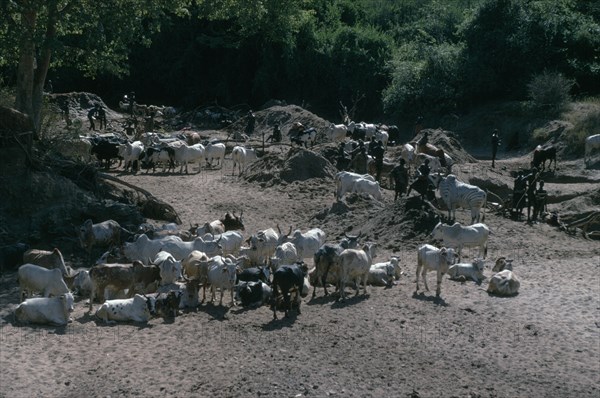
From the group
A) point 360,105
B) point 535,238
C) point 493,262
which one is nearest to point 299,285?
point 493,262

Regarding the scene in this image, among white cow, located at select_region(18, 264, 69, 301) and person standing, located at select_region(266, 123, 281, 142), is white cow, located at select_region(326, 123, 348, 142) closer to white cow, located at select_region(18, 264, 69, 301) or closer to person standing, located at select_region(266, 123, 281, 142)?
person standing, located at select_region(266, 123, 281, 142)

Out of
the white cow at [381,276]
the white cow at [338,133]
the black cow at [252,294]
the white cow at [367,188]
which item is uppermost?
the white cow at [338,133]

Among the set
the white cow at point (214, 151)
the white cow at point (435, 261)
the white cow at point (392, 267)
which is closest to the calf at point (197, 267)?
the white cow at point (392, 267)

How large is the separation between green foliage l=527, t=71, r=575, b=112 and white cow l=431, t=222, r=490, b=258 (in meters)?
22.3

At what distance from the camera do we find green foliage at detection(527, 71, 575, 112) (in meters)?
41.3

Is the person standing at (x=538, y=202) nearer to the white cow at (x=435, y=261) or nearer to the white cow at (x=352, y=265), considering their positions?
the white cow at (x=435, y=261)

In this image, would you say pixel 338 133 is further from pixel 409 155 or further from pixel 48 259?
pixel 48 259

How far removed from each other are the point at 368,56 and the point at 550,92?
12.9 m

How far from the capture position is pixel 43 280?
16.4m

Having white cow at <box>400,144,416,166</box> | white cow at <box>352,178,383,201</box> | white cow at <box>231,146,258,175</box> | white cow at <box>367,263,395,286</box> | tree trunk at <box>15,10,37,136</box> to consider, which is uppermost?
tree trunk at <box>15,10,37,136</box>

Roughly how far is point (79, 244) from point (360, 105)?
106ft

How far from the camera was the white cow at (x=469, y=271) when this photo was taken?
18.7m

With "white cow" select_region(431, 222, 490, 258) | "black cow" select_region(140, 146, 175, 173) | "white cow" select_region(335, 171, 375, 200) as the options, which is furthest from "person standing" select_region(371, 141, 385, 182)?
"white cow" select_region(431, 222, 490, 258)

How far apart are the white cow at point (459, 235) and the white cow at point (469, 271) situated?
132cm
